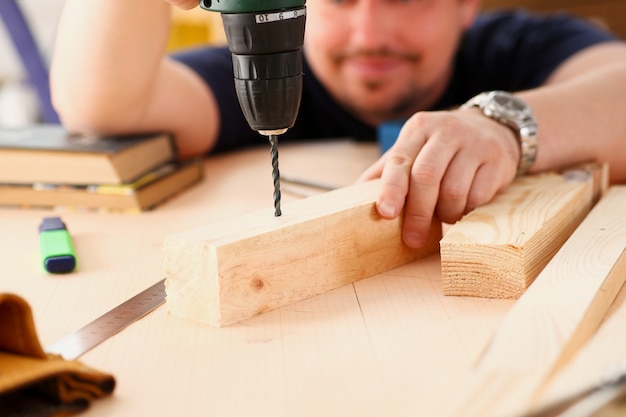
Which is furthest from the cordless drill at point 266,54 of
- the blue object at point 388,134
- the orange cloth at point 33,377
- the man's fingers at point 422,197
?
the blue object at point 388,134

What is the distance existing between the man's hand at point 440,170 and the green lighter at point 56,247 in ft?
1.38

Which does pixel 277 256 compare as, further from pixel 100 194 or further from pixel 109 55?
pixel 109 55

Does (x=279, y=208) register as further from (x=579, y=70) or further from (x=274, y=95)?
(x=579, y=70)

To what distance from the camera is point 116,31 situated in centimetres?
148

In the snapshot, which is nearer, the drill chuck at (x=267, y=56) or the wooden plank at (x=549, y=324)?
the wooden plank at (x=549, y=324)

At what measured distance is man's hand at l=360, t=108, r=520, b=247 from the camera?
100 centimetres

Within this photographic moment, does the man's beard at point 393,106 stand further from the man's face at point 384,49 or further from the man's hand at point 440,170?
the man's hand at point 440,170

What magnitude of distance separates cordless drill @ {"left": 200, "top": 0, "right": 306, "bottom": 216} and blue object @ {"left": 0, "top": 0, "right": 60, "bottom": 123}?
6.29ft

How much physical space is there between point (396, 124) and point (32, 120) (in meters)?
2.86

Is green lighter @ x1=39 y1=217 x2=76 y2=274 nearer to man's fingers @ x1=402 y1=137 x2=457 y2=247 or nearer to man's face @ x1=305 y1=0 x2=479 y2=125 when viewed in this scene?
man's fingers @ x1=402 y1=137 x2=457 y2=247

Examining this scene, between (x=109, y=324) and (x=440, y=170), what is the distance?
47 cm

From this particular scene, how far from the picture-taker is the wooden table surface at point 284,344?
656mm

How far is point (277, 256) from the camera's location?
88cm

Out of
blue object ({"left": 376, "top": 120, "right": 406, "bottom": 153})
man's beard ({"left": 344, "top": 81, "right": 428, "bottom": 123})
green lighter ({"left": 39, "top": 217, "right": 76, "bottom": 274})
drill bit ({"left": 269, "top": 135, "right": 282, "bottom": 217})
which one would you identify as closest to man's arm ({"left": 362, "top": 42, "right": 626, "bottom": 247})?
drill bit ({"left": 269, "top": 135, "right": 282, "bottom": 217})
